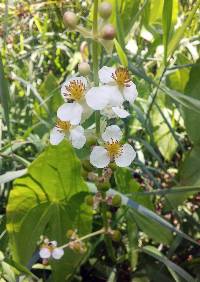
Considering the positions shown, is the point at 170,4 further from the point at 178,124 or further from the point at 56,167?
the point at 178,124

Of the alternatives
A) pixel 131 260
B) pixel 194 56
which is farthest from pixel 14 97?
pixel 131 260

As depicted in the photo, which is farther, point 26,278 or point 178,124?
point 178,124

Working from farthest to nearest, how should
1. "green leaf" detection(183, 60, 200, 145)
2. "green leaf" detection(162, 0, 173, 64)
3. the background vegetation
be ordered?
"green leaf" detection(183, 60, 200, 145) < the background vegetation < "green leaf" detection(162, 0, 173, 64)

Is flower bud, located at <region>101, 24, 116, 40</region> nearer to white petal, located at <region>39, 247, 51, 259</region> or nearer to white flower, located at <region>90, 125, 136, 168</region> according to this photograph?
white flower, located at <region>90, 125, 136, 168</region>

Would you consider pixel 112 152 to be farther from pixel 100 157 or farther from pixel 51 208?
pixel 51 208

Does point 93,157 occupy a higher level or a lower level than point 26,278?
higher

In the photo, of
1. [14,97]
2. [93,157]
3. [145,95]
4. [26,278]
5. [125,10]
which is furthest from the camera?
[14,97]

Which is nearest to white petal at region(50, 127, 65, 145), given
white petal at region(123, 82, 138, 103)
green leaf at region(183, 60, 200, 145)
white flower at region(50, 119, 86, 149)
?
white flower at region(50, 119, 86, 149)
